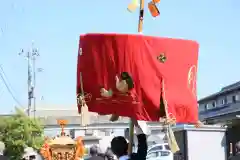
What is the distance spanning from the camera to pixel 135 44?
5.85 m

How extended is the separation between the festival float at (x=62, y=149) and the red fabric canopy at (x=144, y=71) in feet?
6.65

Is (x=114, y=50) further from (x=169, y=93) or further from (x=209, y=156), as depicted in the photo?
(x=209, y=156)

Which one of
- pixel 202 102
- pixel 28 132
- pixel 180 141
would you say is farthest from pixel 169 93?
pixel 202 102

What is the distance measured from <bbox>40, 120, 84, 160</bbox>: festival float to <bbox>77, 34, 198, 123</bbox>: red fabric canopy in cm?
203

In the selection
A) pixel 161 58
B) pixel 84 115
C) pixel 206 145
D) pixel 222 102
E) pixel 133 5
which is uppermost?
pixel 222 102

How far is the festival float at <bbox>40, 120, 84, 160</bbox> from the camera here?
25.9 feet

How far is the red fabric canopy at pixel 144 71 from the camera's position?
5867mm

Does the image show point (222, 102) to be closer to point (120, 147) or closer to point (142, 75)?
point (120, 147)

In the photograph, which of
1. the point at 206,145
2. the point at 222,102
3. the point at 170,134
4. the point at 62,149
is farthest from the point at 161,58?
the point at 222,102

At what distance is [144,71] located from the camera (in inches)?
232

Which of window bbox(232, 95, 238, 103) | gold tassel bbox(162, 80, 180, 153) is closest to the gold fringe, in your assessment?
gold tassel bbox(162, 80, 180, 153)

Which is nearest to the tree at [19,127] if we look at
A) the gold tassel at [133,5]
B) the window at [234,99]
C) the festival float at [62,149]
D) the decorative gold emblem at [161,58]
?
the festival float at [62,149]

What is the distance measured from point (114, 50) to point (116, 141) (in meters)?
1.12

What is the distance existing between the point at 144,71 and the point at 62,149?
2.56 meters
